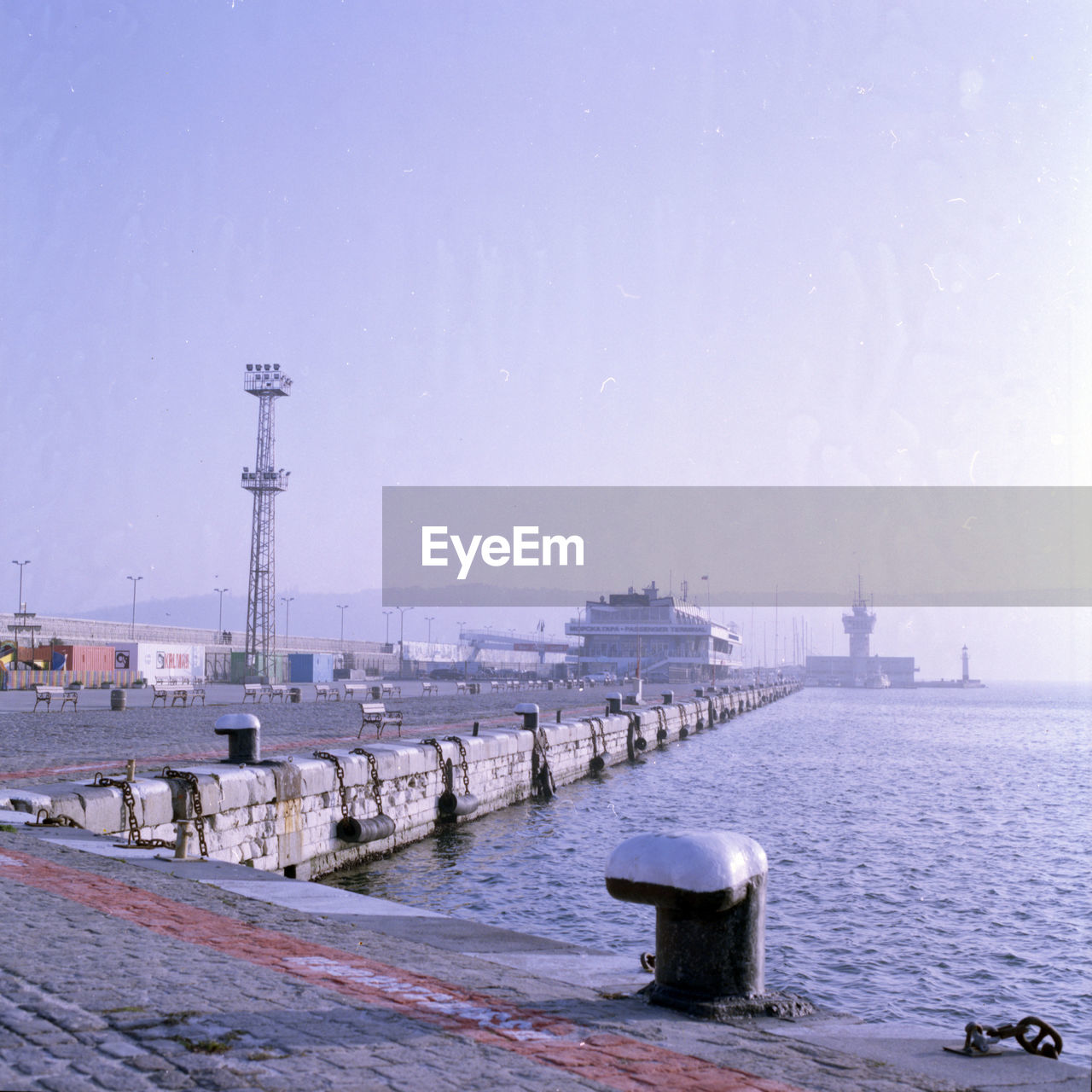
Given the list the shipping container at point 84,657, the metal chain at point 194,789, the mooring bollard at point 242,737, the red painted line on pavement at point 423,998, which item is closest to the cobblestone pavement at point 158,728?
the mooring bollard at point 242,737

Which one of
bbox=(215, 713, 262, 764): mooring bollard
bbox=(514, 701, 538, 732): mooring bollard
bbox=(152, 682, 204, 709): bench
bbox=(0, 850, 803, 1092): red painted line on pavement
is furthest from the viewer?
bbox=(152, 682, 204, 709): bench

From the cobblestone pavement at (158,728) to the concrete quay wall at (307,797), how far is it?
8.81 feet

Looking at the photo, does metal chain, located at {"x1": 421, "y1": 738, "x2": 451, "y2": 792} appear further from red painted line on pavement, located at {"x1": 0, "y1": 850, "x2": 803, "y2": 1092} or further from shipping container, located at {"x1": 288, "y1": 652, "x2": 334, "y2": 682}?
shipping container, located at {"x1": 288, "y1": 652, "x2": 334, "y2": 682}

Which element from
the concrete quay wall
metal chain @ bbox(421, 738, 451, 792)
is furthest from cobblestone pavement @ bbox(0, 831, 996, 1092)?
metal chain @ bbox(421, 738, 451, 792)

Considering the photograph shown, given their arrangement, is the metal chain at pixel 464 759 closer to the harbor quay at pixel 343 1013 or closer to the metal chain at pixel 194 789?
the metal chain at pixel 194 789

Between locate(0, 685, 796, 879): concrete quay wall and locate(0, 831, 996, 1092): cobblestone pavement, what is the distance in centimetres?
372

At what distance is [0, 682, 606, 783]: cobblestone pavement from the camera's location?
1711 centimetres

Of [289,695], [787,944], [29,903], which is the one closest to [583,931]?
[787,944]

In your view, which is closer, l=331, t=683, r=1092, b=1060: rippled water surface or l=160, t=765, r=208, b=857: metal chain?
l=331, t=683, r=1092, b=1060: rippled water surface

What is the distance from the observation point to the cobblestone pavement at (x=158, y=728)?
56.1 feet

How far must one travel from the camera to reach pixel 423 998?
5.37 metres

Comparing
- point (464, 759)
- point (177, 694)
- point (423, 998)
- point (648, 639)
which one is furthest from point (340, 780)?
point (648, 639)

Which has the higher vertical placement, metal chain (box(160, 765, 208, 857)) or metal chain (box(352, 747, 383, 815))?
metal chain (box(160, 765, 208, 857))

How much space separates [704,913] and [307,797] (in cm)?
1004
